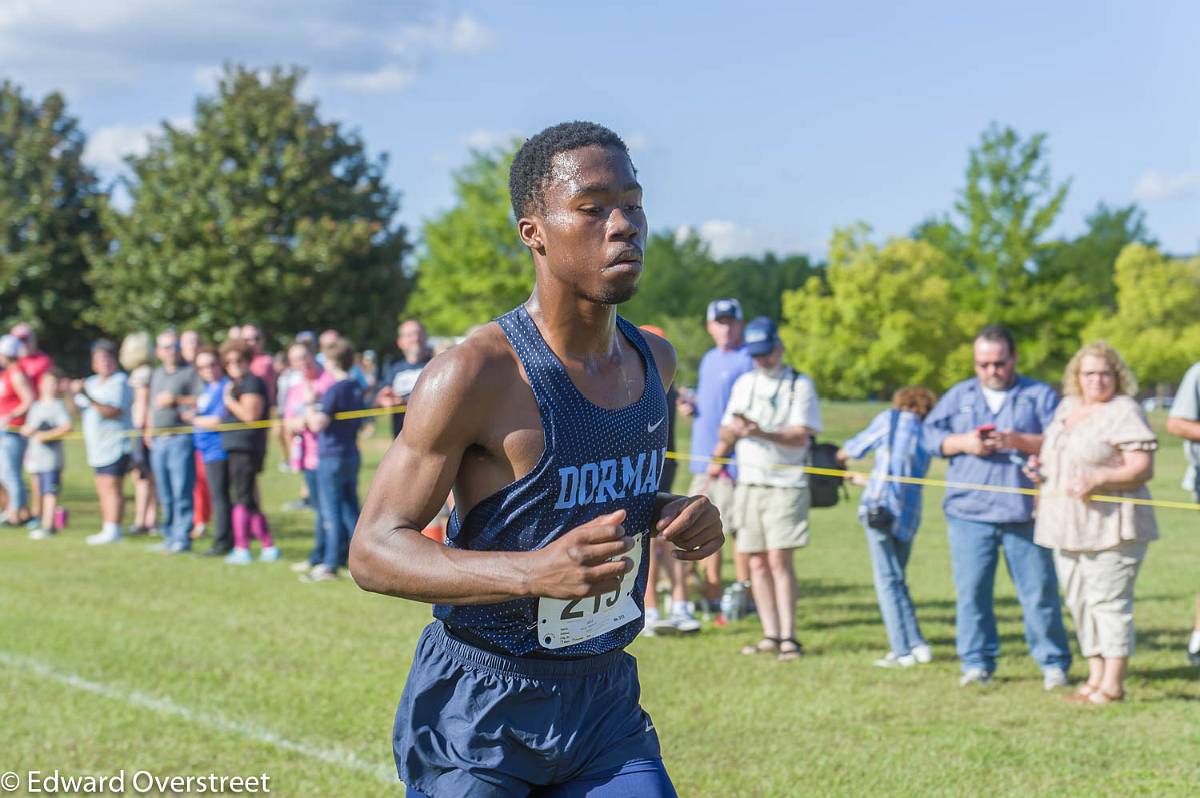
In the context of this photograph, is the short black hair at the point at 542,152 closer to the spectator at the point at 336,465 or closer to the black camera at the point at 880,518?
the black camera at the point at 880,518

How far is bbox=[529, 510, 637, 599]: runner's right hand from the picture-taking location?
2.34m

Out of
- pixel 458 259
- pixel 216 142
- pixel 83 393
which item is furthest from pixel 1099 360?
pixel 458 259

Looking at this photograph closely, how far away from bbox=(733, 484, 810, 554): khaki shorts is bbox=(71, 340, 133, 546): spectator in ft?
26.6

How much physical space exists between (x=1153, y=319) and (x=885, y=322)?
35.5 ft

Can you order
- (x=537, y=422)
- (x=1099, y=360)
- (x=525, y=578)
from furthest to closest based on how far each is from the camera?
(x=1099, y=360), (x=537, y=422), (x=525, y=578)

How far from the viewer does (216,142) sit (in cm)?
3872

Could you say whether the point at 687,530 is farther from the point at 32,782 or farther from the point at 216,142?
the point at 216,142

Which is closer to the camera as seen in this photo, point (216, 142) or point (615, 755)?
point (615, 755)

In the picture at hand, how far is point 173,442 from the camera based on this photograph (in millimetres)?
13352

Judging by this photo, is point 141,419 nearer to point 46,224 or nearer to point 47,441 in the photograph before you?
point 47,441

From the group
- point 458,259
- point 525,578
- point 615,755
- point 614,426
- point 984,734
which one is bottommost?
point 984,734

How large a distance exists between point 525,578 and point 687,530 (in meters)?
0.53

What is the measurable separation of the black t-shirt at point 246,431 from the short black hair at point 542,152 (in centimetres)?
1005

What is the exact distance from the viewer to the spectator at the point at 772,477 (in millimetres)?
8500
